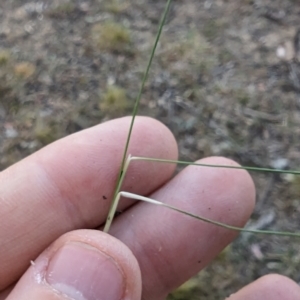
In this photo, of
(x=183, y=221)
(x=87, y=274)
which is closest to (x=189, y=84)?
(x=183, y=221)

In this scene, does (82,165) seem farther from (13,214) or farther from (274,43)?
(274,43)

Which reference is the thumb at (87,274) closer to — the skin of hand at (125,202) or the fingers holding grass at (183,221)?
the skin of hand at (125,202)

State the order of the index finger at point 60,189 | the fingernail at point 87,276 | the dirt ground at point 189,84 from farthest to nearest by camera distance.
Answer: the dirt ground at point 189,84 → the index finger at point 60,189 → the fingernail at point 87,276

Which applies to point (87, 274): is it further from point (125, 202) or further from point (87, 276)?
point (125, 202)

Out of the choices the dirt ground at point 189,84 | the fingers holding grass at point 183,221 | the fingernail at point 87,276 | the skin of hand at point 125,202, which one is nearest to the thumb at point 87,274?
the fingernail at point 87,276

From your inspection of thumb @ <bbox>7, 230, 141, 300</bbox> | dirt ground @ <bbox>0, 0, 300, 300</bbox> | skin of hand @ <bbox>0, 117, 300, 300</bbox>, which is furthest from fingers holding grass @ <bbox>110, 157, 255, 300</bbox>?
dirt ground @ <bbox>0, 0, 300, 300</bbox>
